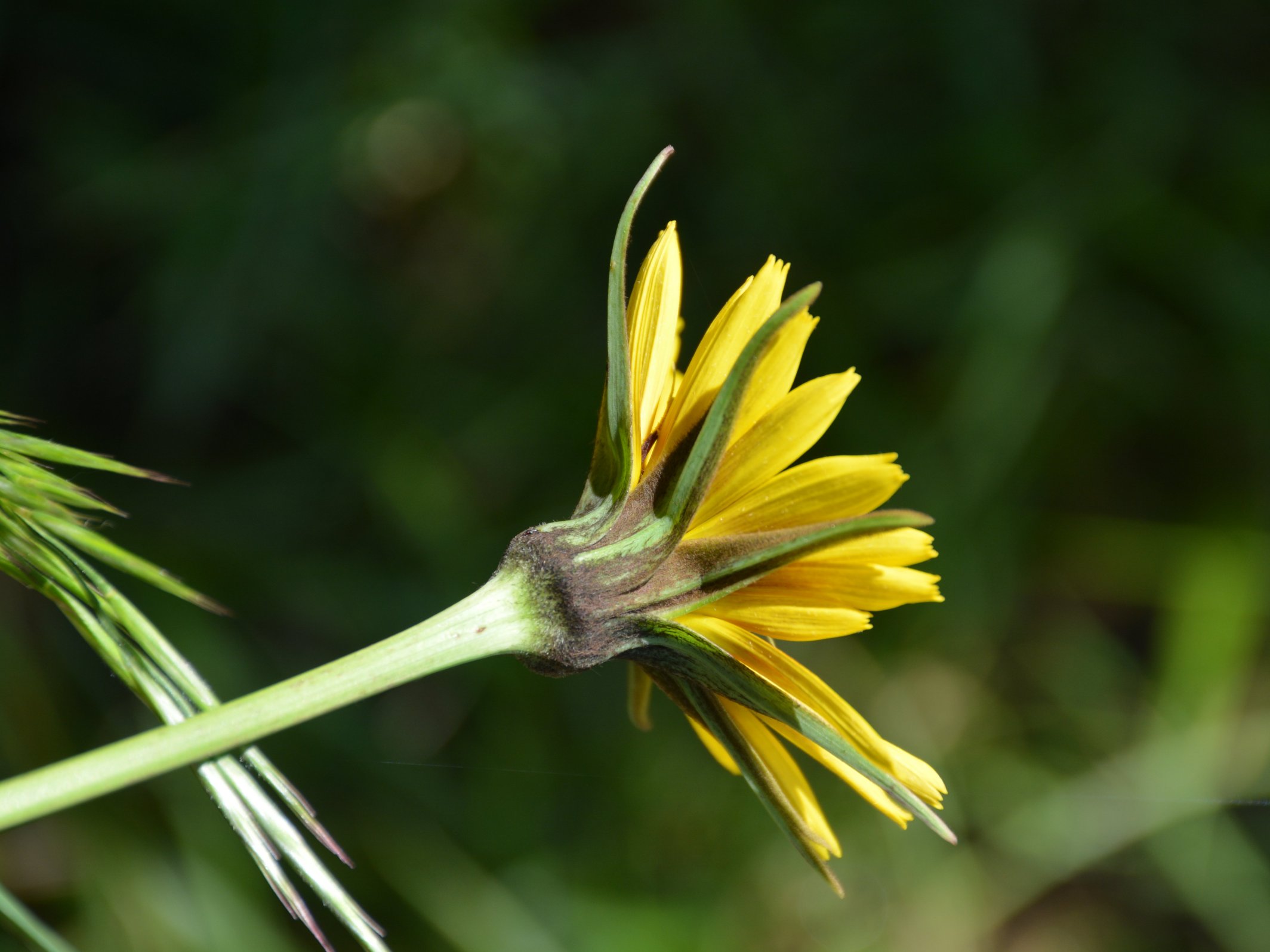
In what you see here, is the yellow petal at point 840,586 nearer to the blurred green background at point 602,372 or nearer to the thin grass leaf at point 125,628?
the thin grass leaf at point 125,628

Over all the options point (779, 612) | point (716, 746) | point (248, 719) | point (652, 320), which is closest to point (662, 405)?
point (652, 320)

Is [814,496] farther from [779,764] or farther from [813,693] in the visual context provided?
[779,764]

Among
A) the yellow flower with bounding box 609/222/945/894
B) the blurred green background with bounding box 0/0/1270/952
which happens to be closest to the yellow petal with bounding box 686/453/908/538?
the yellow flower with bounding box 609/222/945/894

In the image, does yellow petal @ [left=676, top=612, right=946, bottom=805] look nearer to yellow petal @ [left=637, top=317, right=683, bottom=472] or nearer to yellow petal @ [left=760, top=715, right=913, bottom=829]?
yellow petal @ [left=760, top=715, right=913, bottom=829]

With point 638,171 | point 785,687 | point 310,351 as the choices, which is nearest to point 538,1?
point 638,171

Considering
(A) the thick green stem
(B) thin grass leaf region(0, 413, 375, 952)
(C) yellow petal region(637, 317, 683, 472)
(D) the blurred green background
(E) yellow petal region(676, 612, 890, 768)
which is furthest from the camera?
(D) the blurred green background
